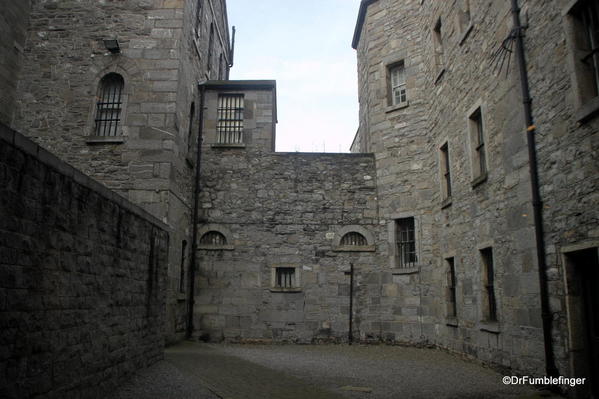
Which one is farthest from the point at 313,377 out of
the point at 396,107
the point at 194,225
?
the point at 396,107

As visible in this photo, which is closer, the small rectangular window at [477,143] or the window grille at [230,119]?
the small rectangular window at [477,143]

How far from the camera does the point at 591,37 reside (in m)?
5.95

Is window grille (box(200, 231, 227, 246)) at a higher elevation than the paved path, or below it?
higher

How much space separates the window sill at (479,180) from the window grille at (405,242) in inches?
143

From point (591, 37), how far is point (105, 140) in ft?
33.2

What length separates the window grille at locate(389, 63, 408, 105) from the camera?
13531 millimetres

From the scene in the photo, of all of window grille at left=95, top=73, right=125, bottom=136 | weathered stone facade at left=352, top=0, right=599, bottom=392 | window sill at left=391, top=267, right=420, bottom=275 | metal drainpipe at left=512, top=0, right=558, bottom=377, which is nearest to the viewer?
weathered stone facade at left=352, top=0, right=599, bottom=392

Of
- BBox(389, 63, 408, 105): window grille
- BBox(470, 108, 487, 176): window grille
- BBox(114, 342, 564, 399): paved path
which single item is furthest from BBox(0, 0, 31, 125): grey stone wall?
BBox(470, 108, 487, 176): window grille

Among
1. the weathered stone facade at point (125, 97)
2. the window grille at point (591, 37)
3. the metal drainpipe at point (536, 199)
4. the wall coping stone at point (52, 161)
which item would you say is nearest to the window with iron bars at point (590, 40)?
the window grille at point (591, 37)

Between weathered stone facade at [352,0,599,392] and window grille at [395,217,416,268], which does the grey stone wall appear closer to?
weathered stone facade at [352,0,599,392]

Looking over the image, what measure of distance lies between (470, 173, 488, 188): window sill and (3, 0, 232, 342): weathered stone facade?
683 centimetres

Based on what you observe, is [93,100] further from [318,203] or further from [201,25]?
[318,203]

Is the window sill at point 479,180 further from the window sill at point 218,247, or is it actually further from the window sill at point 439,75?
the window sill at point 218,247

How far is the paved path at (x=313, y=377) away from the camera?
244 inches
